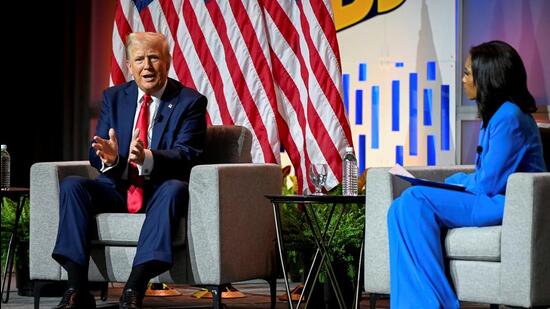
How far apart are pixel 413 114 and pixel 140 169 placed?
2555mm

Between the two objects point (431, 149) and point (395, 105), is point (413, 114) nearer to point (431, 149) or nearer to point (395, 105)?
point (395, 105)

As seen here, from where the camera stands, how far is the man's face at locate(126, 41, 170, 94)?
4684 mm

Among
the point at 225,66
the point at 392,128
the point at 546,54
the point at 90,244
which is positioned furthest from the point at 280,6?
the point at 90,244

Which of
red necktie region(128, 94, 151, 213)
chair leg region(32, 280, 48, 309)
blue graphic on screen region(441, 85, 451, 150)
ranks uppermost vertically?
blue graphic on screen region(441, 85, 451, 150)

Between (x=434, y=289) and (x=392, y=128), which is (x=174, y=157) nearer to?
(x=434, y=289)

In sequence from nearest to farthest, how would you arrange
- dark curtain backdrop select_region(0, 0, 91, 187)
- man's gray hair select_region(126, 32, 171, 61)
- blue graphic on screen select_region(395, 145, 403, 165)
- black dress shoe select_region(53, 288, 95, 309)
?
black dress shoe select_region(53, 288, 95, 309) < man's gray hair select_region(126, 32, 171, 61) < blue graphic on screen select_region(395, 145, 403, 165) < dark curtain backdrop select_region(0, 0, 91, 187)

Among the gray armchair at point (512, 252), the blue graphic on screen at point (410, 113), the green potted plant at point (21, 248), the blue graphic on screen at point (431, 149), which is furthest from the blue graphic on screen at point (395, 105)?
the gray armchair at point (512, 252)

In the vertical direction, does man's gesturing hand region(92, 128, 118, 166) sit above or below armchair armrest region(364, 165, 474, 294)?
above

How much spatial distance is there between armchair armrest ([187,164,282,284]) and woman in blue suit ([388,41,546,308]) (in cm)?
78

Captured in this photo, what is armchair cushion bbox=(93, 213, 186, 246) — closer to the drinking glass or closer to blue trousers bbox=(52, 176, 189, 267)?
blue trousers bbox=(52, 176, 189, 267)

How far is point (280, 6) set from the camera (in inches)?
230

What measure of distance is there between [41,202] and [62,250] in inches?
16.6

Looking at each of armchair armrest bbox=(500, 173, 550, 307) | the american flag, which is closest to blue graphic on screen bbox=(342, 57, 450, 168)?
the american flag

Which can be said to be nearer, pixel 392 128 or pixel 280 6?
pixel 280 6
